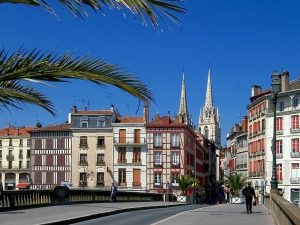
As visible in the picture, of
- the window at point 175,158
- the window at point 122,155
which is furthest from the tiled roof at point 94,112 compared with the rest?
the window at point 175,158

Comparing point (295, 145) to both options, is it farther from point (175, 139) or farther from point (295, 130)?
point (175, 139)

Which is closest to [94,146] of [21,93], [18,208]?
[18,208]

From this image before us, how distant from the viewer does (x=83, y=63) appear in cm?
642

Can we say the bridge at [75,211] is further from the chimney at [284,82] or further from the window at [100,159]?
the window at [100,159]

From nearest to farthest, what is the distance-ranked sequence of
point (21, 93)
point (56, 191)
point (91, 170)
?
point (21, 93), point (56, 191), point (91, 170)

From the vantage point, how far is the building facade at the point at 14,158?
360 feet

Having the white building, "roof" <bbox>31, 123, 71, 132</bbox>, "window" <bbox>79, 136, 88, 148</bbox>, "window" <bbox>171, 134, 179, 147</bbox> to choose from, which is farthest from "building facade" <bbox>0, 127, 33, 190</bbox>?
"window" <bbox>171, 134, 179, 147</bbox>

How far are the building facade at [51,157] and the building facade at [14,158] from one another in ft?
37.5

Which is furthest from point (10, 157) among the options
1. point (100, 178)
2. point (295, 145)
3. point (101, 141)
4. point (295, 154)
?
point (295, 154)

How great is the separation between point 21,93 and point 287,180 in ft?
254

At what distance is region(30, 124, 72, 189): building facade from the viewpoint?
9419 centimetres

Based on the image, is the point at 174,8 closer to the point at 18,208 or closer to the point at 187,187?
the point at 18,208

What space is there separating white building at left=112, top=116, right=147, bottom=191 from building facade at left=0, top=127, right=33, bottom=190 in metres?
22.1

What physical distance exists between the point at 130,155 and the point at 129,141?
2000 mm
